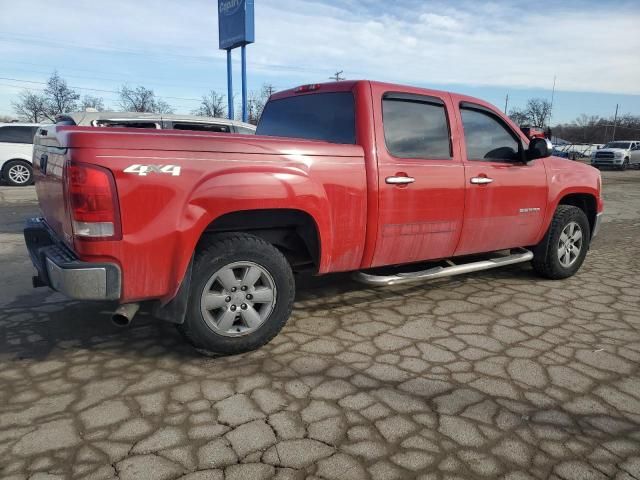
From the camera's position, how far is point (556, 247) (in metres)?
5.23

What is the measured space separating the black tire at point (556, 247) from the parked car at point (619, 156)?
29.2 m

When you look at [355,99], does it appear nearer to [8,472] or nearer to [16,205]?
[8,472]

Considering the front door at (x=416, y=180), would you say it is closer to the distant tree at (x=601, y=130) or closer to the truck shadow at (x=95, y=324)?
the truck shadow at (x=95, y=324)

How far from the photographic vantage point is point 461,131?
4.35 metres

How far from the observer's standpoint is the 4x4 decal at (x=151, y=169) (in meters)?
2.75

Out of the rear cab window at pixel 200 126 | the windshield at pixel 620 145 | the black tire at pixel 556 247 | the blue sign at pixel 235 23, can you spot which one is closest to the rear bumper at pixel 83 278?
the black tire at pixel 556 247

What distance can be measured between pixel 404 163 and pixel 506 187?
4.21 feet

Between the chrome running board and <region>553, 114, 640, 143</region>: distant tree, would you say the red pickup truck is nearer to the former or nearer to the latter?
the chrome running board

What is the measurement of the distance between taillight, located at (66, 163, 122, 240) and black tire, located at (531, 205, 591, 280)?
4.25 metres

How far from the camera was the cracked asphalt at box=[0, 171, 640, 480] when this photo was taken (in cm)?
231

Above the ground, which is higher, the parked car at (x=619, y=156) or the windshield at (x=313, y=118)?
the windshield at (x=313, y=118)

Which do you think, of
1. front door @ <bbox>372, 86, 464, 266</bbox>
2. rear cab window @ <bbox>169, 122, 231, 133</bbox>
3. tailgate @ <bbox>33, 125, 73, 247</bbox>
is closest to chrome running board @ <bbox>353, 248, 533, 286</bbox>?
front door @ <bbox>372, 86, 464, 266</bbox>

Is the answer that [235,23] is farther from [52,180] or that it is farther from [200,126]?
[52,180]

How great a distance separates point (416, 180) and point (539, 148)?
1513 millimetres
